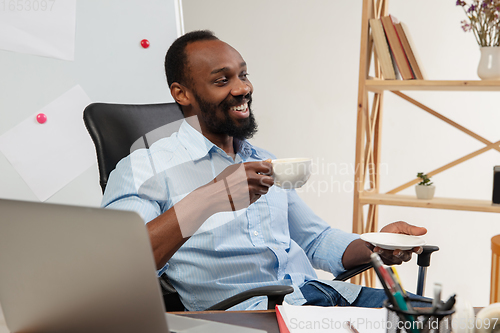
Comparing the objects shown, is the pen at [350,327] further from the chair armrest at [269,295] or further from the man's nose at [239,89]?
the man's nose at [239,89]

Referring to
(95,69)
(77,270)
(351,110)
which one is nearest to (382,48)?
(351,110)

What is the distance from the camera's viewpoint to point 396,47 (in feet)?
5.67

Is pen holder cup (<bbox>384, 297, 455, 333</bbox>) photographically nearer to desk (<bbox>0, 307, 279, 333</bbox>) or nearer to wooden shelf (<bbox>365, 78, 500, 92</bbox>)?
desk (<bbox>0, 307, 279, 333</bbox>)

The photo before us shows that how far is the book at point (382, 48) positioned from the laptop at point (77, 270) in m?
1.52

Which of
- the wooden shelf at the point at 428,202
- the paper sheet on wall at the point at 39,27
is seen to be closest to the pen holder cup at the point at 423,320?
the wooden shelf at the point at 428,202

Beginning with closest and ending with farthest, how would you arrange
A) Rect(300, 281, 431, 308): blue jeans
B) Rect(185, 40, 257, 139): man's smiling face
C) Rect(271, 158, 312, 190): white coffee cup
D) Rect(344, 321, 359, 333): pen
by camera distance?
Rect(344, 321, 359, 333): pen → Rect(271, 158, 312, 190): white coffee cup → Rect(300, 281, 431, 308): blue jeans → Rect(185, 40, 257, 139): man's smiling face

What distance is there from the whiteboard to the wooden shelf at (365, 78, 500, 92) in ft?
3.07

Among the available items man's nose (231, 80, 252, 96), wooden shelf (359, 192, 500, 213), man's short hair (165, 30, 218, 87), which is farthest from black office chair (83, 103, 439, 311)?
wooden shelf (359, 192, 500, 213)

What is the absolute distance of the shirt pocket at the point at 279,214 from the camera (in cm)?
119

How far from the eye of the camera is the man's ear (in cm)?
133

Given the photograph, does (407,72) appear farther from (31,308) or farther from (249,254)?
(31,308)

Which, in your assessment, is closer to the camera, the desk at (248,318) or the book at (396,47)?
the desk at (248,318)

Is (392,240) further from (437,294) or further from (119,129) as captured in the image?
(119,129)

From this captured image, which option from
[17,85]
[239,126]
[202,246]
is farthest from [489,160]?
[17,85]
